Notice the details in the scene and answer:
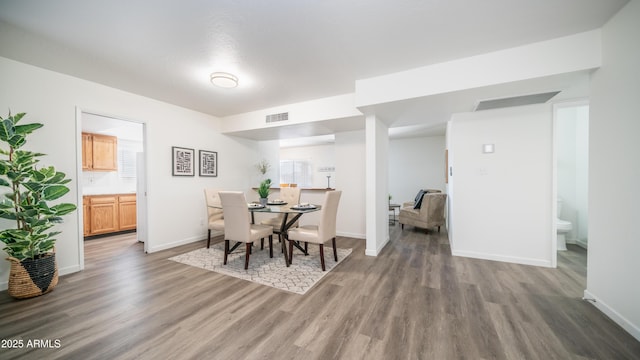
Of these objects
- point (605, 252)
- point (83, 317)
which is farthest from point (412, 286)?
point (83, 317)

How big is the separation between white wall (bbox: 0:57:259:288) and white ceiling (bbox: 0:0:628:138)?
0.25 metres

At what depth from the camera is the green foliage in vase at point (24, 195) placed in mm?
2146

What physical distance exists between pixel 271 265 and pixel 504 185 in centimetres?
338

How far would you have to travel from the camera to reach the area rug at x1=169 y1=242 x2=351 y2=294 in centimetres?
256

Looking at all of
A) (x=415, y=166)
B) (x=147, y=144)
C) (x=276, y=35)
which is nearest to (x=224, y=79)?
(x=276, y=35)

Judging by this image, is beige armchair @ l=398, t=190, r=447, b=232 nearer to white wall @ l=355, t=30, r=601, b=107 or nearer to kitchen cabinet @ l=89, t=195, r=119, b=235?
white wall @ l=355, t=30, r=601, b=107

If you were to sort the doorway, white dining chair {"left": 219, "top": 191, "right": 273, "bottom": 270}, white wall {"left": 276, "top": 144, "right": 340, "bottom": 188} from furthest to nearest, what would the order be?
white wall {"left": 276, "top": 144, "right": 340, "bottom": 188}
the doorway
white dining chair {"left": 219, "top": 191, "right": 273, "bottom": 270}

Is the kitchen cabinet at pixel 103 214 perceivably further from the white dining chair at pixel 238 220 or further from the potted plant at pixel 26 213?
the white dining chair at pixel 238 220

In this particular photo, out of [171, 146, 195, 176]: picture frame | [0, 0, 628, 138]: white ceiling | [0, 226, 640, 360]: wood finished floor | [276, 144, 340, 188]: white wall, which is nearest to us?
[0, 226, 640, 360]: wood finished floor

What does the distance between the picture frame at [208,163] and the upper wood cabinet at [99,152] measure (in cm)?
249

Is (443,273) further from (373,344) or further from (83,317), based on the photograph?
(83,317)

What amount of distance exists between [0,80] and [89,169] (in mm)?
2982

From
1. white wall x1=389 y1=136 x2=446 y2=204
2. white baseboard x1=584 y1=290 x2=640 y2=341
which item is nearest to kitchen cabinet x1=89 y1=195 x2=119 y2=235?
white wall x1=389 y1=136 x2=446 y2=204

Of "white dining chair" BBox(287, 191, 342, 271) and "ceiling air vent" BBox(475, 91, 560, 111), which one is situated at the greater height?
"ceiling air vent" BBox(475, 91, 560, 111)
